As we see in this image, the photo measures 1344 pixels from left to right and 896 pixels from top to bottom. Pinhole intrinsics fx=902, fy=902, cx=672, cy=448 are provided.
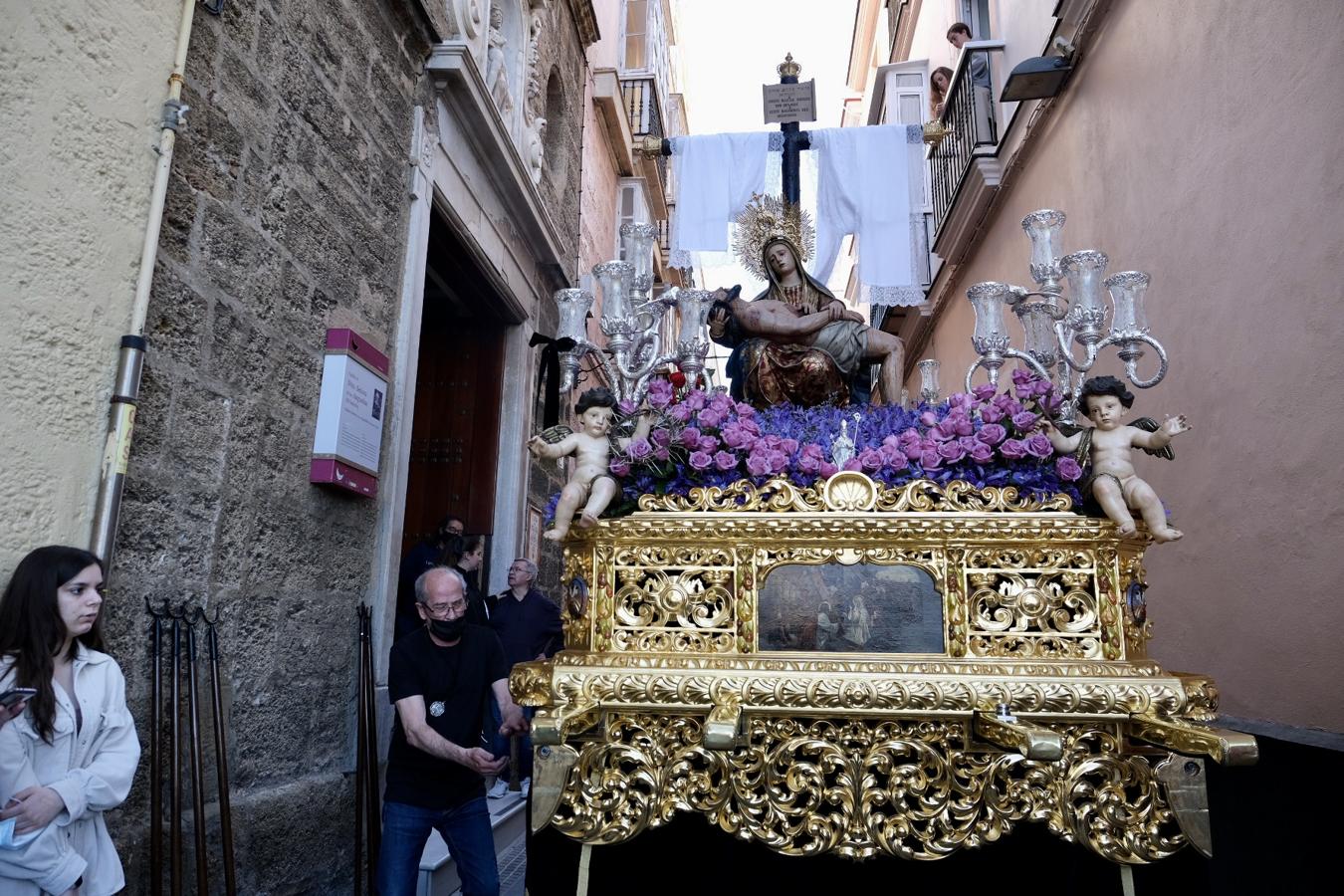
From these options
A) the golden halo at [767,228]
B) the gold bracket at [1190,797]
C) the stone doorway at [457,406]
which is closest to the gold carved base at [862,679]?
the gold bracket at [1190,797]

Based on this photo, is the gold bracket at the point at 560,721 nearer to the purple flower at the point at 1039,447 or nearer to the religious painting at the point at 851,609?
the religious painting at the point at 851,609

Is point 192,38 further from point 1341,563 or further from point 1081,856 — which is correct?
point 1341,563

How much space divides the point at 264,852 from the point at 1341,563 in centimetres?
417

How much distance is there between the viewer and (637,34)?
587 inches

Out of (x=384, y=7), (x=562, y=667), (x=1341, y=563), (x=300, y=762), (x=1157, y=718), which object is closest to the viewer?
(x=1157, y=718)

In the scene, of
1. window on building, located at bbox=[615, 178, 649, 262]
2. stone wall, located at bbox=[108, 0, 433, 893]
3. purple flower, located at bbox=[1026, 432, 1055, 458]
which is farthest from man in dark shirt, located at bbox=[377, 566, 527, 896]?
window on building, located at bbox=[615, 178, 649, 262]

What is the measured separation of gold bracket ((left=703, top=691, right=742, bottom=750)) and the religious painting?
245 mm

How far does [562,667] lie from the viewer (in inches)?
106

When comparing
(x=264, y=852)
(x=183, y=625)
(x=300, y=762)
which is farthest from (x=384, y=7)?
(x=264, y=852)

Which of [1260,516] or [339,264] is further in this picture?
[339,264]

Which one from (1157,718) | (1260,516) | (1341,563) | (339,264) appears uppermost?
(339,264)

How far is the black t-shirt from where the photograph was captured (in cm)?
337

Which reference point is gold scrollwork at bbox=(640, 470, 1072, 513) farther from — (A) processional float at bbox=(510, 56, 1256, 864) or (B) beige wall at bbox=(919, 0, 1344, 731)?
(B) beige wall at bbox=(919, 0, 1344, 731)

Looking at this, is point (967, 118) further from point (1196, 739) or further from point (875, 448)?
point (1196, 739)
